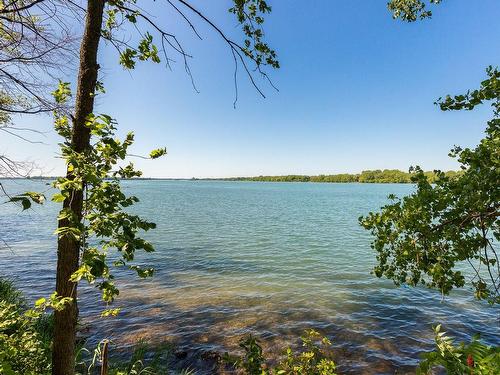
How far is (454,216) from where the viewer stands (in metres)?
4.96

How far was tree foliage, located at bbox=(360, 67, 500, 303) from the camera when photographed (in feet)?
15.3

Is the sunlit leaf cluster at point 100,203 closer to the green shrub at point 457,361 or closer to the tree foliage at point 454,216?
the green shrub at point 457,361

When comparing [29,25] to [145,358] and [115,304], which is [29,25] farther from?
[115,304]

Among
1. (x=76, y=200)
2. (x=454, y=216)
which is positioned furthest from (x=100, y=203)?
(x=454, y=216)

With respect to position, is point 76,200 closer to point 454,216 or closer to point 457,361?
point 457,361

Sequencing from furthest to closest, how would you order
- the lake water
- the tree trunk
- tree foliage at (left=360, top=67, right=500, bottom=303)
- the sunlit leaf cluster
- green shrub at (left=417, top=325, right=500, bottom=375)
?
the lake water
tree foliage at (left=360, top=67, right=500, bottom=303)
the tree trunk
green shrub at (left=417, top=325, right=500, bottom=375)
the sunlit leaf cluster

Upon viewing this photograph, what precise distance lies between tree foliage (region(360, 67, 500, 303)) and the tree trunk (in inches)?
188

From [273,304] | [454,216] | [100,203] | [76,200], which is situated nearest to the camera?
[100,203]

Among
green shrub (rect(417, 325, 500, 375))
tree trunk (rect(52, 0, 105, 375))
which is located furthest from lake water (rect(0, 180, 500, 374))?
green shrub (rect(417, 325, 500, 375))

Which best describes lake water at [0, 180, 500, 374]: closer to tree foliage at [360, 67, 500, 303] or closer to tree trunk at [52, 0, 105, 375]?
tree trunk at [52, 0, 105, 375]

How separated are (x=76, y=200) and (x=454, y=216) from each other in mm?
5607

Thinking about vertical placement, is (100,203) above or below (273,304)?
above

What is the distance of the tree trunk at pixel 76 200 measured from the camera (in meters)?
4.25

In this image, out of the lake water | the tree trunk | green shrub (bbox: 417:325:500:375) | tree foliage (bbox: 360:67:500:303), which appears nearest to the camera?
green shrub (bbox: 417:325:500:375)
